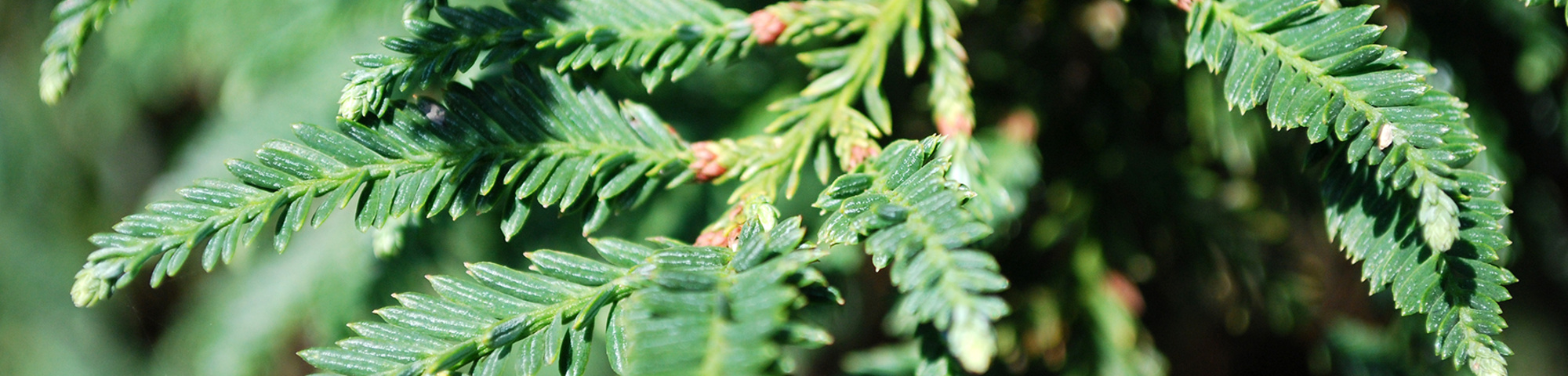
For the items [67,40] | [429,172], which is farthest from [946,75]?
[67,40]

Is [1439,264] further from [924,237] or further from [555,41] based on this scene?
[555,41]

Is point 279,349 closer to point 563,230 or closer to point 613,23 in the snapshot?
point 563,230

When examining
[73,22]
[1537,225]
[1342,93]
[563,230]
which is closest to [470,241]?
[563,230]

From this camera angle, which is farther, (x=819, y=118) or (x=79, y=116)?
(x=79, y=116)

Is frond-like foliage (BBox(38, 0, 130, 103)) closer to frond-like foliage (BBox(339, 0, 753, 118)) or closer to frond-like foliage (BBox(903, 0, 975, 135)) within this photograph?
frond-like foliage (BBox(339, 0, 753, 118))

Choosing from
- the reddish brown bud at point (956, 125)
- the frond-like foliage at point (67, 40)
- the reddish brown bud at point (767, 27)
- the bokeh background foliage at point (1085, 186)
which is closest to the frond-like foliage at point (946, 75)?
the reddish brown bud at point (956, 125)

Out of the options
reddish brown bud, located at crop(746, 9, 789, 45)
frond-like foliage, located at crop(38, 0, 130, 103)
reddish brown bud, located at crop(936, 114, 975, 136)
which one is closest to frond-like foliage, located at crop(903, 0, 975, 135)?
reddish brown bud, located at crop(936, 114, 975, 136)

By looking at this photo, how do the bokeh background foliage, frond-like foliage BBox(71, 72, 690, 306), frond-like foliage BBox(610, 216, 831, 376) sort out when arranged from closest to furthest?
1. frond-like foliage BBox(610, 216, 831, 376)
2. frond-like foliage BBox(71, 72, 690, 306)
3. the bokeh background foliage
